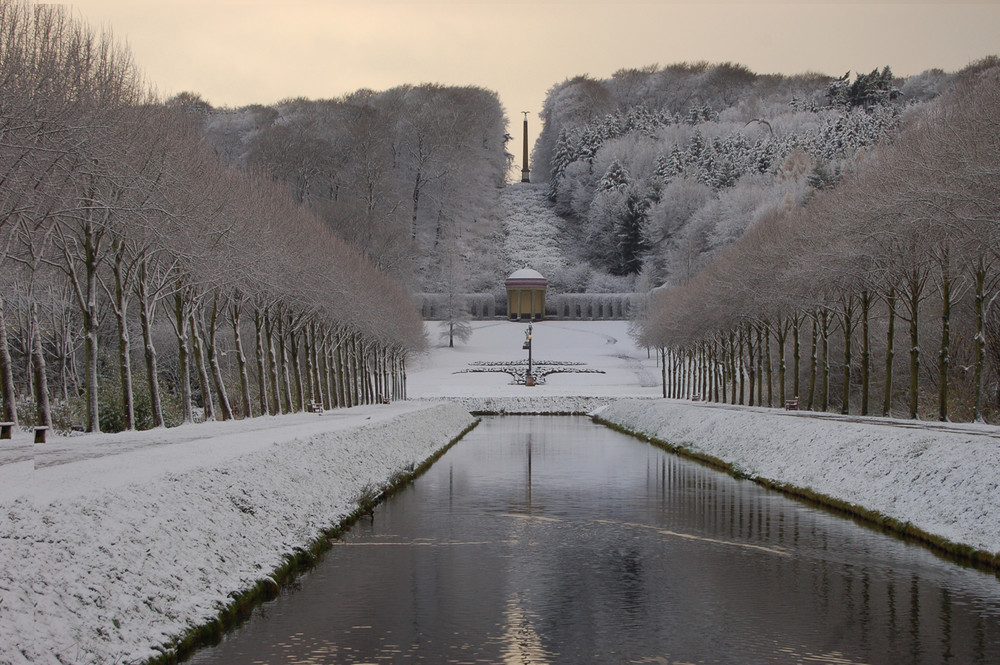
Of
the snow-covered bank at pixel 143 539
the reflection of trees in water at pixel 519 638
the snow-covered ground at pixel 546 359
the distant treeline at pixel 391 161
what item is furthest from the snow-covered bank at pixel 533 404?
the reflection of trees in water at pixel 519 638

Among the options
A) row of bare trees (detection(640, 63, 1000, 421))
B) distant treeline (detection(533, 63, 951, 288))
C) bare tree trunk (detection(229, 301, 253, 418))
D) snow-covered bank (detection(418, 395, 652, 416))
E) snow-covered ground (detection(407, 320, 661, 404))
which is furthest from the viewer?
distant treeline (detection(533, 63, 951, 288))

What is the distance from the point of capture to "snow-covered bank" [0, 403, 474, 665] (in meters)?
10.6

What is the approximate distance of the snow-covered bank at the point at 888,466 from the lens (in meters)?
19.4

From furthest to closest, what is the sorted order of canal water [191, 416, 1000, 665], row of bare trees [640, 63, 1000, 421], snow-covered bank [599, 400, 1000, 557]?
1. row of bare trees [640, 63, 1000, 421]
2. snow-covered bank [599, 400, 1000, 557]
3. canal water [191, 416, 1000, 665]

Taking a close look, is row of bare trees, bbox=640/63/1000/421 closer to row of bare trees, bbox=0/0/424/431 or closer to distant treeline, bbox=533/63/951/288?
row of bare trees, bbox=0/0/424/431

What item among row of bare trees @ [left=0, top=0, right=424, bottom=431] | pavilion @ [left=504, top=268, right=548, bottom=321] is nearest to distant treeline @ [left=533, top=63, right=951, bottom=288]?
pavilion @ [left=504, top=268, right=548, bottom=321]

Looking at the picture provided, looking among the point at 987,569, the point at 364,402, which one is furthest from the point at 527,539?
the point at 364,402

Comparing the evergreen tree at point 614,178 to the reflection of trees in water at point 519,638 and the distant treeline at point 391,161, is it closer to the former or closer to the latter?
the distant treeline at point 391,161

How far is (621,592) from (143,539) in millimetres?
6585

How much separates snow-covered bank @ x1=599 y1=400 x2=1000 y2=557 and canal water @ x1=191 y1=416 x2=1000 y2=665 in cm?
96

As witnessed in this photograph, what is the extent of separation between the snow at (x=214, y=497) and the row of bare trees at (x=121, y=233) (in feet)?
16.7

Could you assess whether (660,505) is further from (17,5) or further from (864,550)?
(17,5)

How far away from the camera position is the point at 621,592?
15.4m

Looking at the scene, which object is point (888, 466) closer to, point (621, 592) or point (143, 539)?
point (621, 592)
